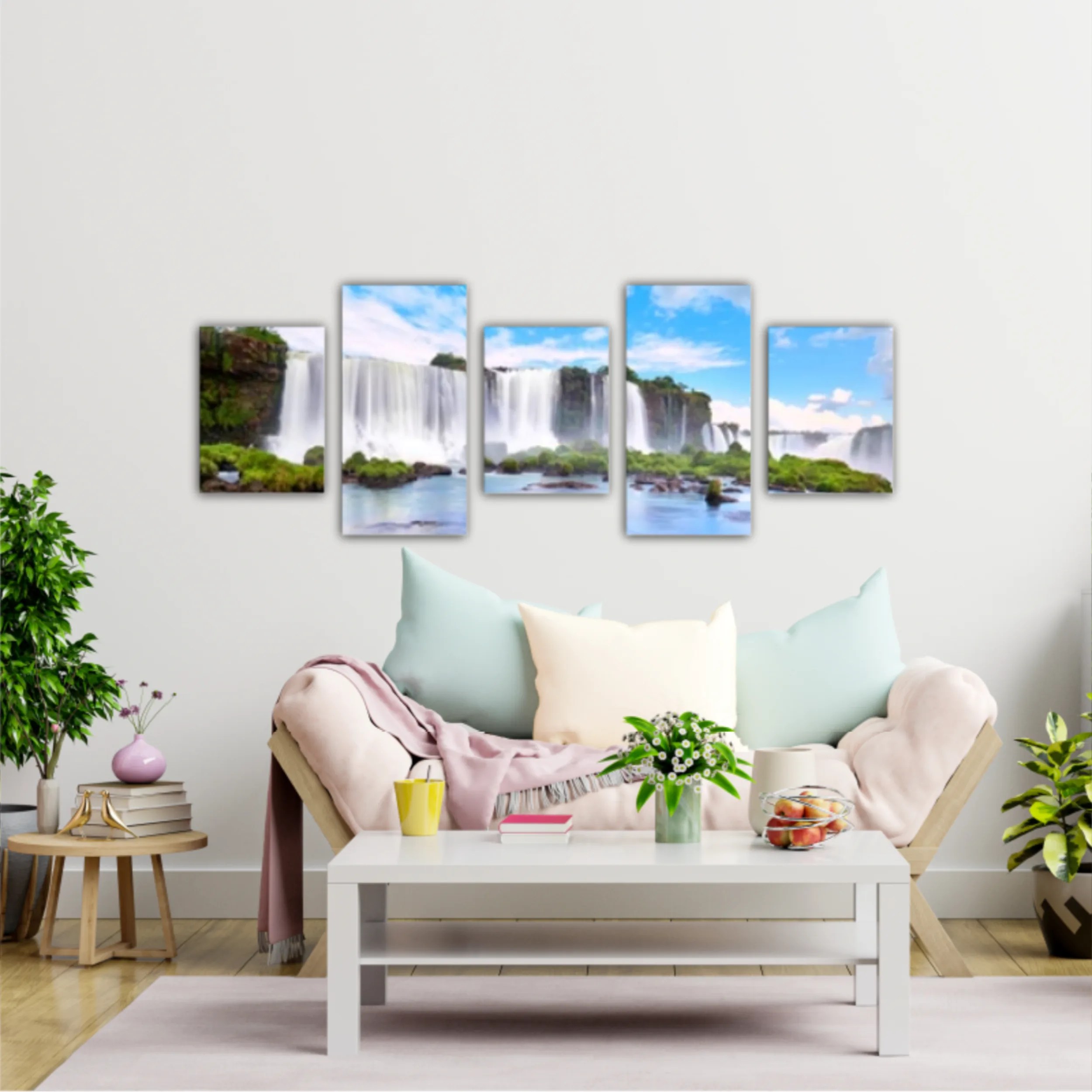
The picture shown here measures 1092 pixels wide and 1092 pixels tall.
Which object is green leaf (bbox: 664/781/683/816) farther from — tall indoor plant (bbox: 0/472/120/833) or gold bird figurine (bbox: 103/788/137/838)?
tall indoor plant (bbox: 0/472/120/833)

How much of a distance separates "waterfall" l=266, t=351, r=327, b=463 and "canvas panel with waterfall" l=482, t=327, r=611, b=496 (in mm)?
501

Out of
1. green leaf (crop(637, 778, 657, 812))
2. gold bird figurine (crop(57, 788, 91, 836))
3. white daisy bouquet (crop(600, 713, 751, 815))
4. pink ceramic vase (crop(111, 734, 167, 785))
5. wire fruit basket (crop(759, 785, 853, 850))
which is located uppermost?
white daisy bouquet (crop(600, 713, 751, 815))

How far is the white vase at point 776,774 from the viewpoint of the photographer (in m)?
2.64

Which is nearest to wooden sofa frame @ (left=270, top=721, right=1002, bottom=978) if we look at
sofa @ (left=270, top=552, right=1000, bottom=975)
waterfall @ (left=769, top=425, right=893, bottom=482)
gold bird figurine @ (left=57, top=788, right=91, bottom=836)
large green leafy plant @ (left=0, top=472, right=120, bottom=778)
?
sofa @ (left=270, top=552, right=1000, bottom=975)

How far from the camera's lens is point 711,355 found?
4.02 m

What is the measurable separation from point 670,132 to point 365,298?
106cm

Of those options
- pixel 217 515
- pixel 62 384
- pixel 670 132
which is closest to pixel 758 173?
pixel 670 132

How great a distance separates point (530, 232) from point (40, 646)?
1.86 metres

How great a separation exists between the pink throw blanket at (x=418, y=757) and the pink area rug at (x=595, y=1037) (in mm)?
244

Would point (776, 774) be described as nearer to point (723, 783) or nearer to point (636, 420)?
point (723, 783)

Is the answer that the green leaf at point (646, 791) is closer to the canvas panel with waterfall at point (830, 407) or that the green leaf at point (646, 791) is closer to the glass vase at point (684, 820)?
the glass vase at point (684, 820)

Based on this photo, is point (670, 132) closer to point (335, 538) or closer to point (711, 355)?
point (711, 355)

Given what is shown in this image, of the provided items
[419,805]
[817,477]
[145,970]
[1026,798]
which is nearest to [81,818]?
[145,970]

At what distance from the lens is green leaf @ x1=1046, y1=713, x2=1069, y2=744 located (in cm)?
346
